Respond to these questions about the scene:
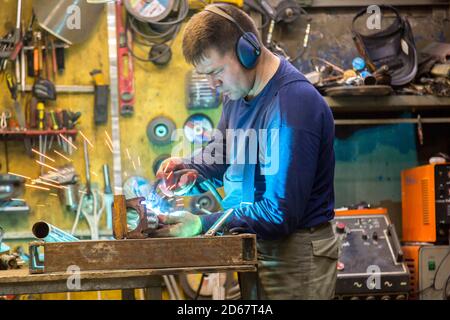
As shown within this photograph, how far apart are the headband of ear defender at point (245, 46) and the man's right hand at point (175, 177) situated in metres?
0.43

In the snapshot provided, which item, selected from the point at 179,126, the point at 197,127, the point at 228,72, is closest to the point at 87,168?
the point at 179,126

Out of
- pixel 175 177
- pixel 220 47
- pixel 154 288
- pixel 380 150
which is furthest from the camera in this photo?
pixel 380 150

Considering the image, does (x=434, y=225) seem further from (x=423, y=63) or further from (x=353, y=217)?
(x=423, y=63)

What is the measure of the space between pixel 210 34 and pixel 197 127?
8.21ft

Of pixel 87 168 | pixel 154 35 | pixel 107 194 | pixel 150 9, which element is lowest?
pixel 107 194

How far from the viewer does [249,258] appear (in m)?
2.05

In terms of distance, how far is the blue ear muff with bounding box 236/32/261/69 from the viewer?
226 centimetres

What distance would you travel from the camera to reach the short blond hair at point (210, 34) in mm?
2246

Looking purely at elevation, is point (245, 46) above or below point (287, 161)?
above

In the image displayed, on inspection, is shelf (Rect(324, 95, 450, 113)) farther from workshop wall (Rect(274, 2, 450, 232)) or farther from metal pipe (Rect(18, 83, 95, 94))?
metal pipe (Rect(18, 83, 95, 94))

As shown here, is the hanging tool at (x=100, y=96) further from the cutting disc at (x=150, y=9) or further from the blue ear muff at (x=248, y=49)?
the blue ear muff at (x=248, y=49)

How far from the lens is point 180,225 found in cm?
218

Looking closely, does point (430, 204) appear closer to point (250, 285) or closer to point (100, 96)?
point (100, 96)

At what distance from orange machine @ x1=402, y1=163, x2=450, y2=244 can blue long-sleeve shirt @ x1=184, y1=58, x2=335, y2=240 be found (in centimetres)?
233
